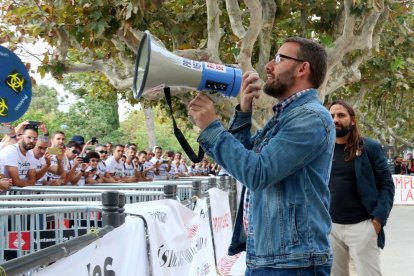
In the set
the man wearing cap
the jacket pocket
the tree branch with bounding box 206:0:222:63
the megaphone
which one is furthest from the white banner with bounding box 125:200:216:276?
the tree branch with bounding box 206:0:222:63

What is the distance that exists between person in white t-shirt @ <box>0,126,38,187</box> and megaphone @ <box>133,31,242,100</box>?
18.3 feet

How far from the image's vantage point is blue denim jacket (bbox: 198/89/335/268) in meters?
2.82

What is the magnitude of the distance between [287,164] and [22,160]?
Answer: 21.3 ft

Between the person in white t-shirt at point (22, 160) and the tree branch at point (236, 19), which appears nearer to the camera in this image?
the person in white t-shirt at point (22, 160)

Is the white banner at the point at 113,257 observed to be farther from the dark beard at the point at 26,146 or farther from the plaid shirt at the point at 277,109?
the dark beard at the point at 26,146

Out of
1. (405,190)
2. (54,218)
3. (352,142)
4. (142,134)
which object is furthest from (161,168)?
(142,134)

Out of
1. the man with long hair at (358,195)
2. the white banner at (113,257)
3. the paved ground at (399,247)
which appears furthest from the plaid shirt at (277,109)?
the paved ground at (399,247)

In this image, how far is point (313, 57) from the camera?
3.10 meters

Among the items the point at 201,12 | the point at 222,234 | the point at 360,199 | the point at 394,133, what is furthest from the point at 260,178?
the point at 394,133

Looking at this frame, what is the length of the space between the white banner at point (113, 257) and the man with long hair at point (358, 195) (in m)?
2.34

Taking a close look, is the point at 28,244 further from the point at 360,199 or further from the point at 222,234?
the point at 222,234

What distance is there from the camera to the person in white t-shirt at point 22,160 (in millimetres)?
8164

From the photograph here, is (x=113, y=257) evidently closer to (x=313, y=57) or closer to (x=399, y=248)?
(x=313, y=57)

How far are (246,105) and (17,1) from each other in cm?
1038
